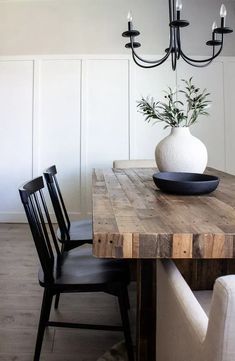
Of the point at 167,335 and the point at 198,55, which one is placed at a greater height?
the point at 198,55

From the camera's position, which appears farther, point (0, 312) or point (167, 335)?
point (0, 312)

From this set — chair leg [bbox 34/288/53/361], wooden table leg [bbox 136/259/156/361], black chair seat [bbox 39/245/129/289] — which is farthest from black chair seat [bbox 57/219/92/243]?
wooden table leg [bbox 136/259/156/361]

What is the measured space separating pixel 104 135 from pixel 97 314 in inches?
105

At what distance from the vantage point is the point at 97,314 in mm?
2100

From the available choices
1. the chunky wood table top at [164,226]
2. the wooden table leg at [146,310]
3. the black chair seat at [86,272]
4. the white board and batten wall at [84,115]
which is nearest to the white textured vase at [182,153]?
the chunky wood table top at [164,226]

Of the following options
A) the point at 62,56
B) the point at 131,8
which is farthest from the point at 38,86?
the point at 131,8

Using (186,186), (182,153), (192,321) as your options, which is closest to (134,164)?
(182,153)

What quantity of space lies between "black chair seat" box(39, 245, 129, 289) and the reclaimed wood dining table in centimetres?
19

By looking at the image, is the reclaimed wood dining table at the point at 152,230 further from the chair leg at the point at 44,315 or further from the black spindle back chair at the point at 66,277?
the chair leg at the point at 44,315

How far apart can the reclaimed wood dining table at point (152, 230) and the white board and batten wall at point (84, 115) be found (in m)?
2.49

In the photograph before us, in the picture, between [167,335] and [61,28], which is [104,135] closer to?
[61,28]

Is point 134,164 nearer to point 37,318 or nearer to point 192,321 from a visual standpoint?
point 37,318

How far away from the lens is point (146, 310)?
1345mm

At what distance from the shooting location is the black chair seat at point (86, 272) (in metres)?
1.50
